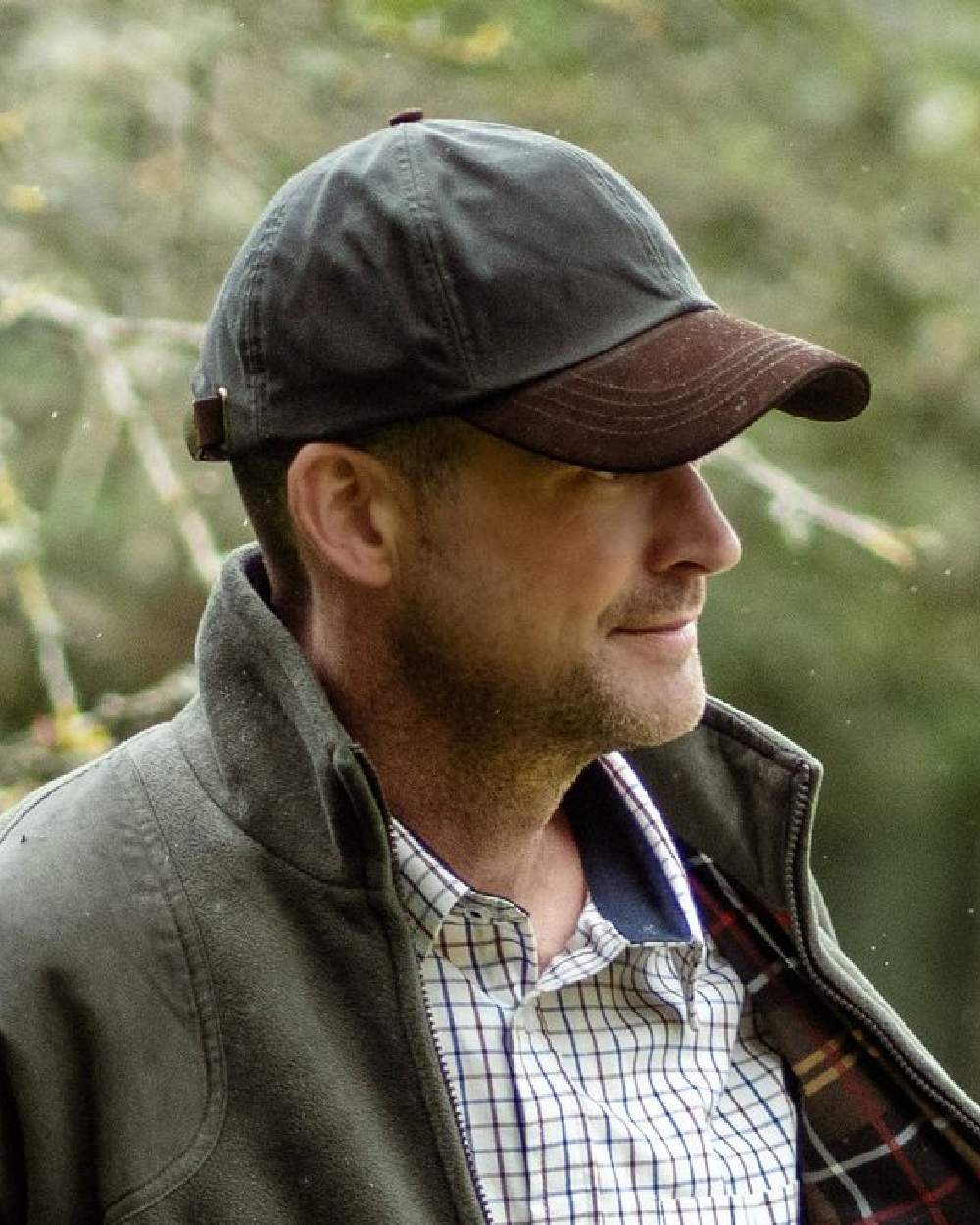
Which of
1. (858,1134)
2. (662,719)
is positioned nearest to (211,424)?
(662,719)

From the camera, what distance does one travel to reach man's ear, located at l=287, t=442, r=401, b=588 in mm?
1600

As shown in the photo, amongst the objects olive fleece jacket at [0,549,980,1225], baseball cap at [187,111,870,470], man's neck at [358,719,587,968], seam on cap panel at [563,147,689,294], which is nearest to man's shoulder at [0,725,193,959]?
olive fleece jacket at [0,549,980,1225]

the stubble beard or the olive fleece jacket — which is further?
the stubble beard

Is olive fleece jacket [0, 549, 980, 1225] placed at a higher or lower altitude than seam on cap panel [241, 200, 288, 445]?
lower

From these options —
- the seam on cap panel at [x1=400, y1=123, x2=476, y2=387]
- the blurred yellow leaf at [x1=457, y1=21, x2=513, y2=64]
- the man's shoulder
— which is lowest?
the man's shoulder

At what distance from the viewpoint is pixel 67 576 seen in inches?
135

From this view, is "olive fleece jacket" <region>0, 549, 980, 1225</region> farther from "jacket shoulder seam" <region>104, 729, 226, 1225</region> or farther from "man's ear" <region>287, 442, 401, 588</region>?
"man's ear" <region>287, 442, 401, 588</region>

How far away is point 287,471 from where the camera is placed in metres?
1.64

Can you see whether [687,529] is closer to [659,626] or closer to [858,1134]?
[659,626]

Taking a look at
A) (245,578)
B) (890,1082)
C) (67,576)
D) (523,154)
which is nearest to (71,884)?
(245,578)

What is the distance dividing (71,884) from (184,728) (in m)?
0.20

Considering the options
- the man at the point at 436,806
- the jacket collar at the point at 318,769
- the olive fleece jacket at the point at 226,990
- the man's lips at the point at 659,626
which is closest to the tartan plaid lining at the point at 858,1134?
the man at the point at 436,806

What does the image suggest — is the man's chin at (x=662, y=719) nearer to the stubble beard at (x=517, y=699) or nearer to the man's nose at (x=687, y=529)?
the stubble beard at (x=517, y=699)

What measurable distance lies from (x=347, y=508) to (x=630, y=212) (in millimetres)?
363
